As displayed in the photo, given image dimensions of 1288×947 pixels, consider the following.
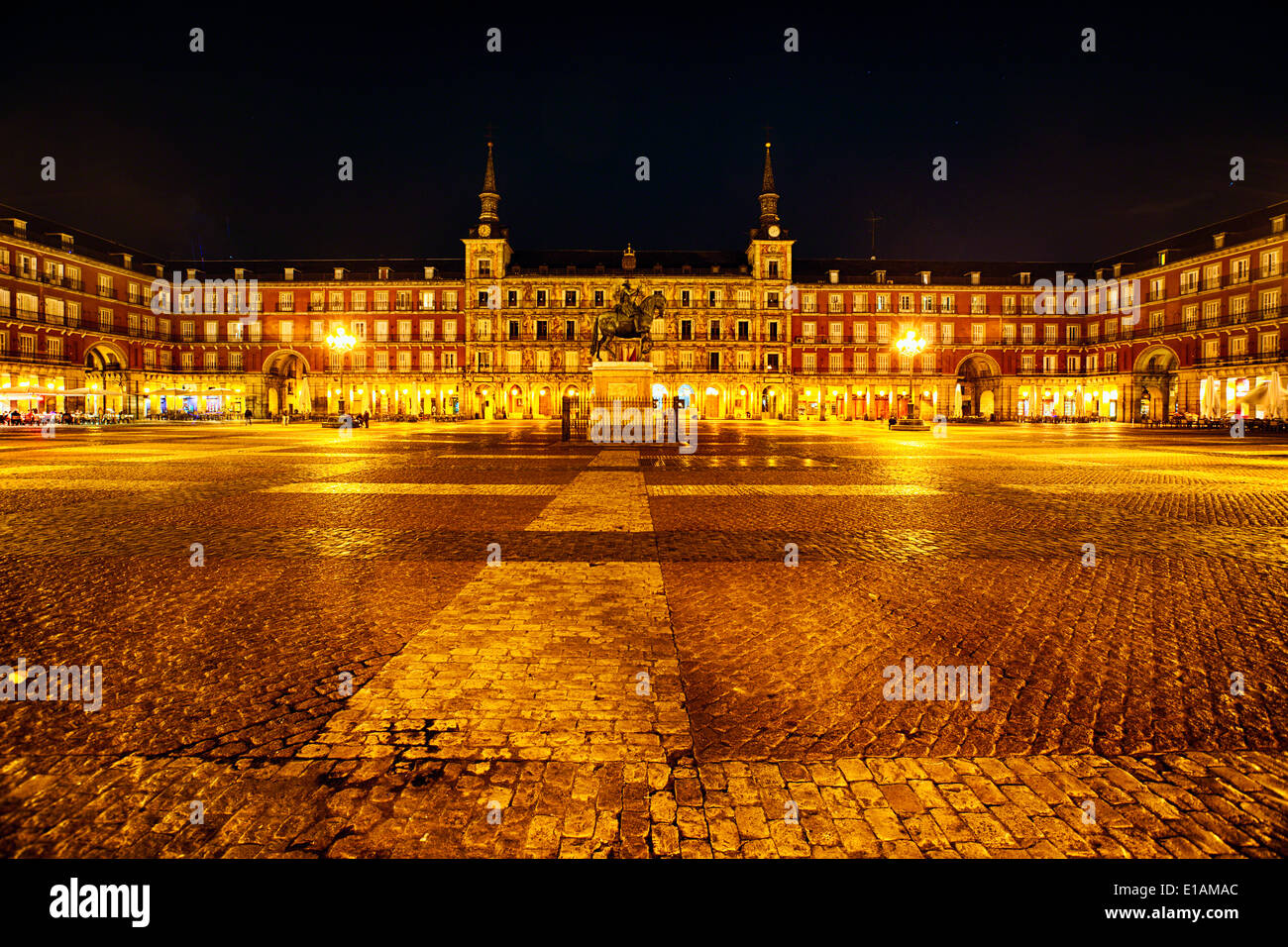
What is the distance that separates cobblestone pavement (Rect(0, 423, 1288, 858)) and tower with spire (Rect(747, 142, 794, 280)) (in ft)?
201

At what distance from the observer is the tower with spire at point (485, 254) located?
63.8m

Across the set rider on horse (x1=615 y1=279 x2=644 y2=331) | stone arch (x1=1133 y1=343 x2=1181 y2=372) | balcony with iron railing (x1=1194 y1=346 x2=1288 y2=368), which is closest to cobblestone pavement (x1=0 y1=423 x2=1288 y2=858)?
rider on horse (x1=615 y1=279 x2=644 y2=331)

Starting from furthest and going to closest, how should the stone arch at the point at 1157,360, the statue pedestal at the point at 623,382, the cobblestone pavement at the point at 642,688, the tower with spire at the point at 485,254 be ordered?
1. the tower with spire at the point at 485,254
2. the stone arch at the point at 1157,360
3. the statue pedestal at the point at 623,382
4. the cobblestone pavement at the point at 642,688

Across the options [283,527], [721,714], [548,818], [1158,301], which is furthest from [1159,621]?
[1158,301]

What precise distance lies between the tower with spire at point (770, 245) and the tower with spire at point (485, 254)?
23872 mm

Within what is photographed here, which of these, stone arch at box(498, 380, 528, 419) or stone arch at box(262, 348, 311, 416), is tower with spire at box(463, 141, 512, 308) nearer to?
stone arch at box(498, 380, 528, 419)

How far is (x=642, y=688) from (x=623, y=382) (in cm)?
2336

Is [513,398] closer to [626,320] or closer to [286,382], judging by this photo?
[286,382]

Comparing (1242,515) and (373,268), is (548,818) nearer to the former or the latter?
(1242,515)

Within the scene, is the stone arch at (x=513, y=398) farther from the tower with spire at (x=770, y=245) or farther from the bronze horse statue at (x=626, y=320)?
the bronze horse statue at (x=626, y=320)

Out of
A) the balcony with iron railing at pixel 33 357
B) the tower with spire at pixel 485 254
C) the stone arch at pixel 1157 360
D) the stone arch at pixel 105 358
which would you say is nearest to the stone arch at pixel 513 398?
the tower with spire at pixel 485 254

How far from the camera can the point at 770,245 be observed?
64.6 meters
